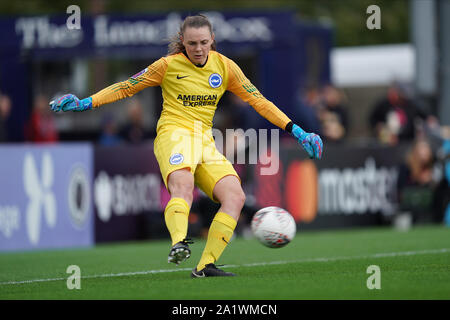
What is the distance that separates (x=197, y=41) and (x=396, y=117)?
11.3 metres

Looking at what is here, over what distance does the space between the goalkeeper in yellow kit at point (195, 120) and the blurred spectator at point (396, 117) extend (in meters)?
10.3

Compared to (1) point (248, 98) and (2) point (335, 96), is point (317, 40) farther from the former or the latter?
(1) point (248, 98)

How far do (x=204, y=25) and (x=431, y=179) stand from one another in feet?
32.1

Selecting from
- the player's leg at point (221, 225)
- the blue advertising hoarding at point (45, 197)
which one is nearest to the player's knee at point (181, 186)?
the player's leg at point (221, 225)

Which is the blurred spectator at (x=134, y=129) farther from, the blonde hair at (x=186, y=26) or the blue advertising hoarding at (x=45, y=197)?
the blonde hair at (x=186, y=26)

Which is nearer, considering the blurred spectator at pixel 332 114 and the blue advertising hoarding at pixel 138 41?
the blurred spectator at pixel 332 114

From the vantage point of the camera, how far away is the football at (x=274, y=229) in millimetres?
7910

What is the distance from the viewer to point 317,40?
23219 millimetres

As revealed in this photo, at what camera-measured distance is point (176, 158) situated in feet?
25.3

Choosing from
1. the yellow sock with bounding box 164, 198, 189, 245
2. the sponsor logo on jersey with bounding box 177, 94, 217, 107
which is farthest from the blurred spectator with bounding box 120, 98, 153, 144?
the yellow sock with bounding box 164, 198, 189, 245

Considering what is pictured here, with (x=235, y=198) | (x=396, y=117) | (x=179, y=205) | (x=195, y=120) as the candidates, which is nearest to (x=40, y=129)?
(x=396, y=117)

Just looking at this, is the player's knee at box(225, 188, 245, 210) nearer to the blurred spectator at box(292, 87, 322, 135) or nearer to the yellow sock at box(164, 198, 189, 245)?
the yellow sock at box(164, 198, 189, 245)

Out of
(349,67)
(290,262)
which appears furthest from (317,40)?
(290,262)

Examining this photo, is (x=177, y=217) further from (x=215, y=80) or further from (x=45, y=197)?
(x=45, y=197)
